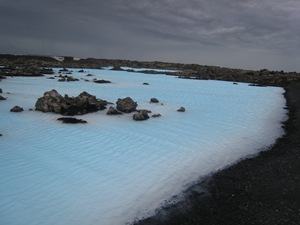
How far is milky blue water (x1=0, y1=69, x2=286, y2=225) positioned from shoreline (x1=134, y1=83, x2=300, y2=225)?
0.49 metres

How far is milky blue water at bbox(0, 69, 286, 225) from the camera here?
21.4 feet

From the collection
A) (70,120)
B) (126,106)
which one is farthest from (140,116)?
(70,120)

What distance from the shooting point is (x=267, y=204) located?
685 cm

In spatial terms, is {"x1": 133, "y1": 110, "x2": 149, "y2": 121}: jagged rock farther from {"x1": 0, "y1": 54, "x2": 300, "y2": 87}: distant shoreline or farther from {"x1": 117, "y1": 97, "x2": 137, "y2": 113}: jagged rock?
{"x1": 0, "y1": 54, "x2": 300, "y2": 87}: distant shoreline

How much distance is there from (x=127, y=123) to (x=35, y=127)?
14.2ft

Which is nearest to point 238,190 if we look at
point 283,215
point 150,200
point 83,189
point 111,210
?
point 283,215

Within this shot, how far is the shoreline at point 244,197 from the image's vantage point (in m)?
6.23

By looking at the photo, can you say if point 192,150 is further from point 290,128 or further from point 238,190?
point 290,128

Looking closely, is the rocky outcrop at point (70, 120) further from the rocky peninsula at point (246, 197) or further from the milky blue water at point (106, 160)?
the rocky peninsula at point (246, 197)

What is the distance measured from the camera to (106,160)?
955 cm

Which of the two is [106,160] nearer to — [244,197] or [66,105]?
[244,197]

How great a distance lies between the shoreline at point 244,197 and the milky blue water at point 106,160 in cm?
49

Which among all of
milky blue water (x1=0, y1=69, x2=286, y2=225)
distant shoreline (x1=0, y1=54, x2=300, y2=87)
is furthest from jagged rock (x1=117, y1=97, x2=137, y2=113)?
distant shoreline (x1=0, y1=54, x2=300, y2=87)

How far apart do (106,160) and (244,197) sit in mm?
4439
